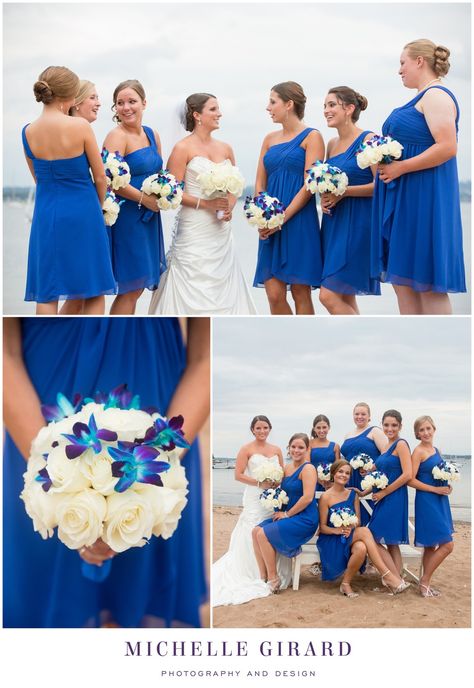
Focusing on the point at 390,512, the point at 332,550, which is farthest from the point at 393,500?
the point at 332,550

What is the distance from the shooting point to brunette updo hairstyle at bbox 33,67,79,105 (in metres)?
5.20

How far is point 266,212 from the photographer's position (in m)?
6.00

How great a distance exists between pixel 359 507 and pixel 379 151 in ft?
6.35

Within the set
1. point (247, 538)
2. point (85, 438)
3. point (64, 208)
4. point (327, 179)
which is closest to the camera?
point (85, 438)

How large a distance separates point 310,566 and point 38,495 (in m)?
1.61

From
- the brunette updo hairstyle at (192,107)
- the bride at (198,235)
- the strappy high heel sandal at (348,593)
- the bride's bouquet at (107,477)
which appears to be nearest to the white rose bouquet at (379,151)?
the bride at (198,235)

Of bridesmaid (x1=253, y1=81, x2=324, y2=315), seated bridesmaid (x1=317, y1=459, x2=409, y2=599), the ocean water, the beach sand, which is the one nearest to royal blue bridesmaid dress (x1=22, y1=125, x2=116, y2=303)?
the ocean water

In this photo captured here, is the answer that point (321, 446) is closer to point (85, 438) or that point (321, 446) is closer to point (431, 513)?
point (431, 513)

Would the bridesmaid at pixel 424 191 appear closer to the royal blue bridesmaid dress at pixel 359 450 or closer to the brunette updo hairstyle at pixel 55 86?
the royal blue bridesmaid dress at pixel 359 450

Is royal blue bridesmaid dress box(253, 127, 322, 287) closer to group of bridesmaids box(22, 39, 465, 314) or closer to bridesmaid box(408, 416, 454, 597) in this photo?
group of bridesmaids box(22, 39, 465, 314)

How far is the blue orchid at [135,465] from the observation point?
4664 millimetres

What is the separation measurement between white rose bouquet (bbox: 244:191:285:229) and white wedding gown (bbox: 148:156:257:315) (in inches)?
11.5

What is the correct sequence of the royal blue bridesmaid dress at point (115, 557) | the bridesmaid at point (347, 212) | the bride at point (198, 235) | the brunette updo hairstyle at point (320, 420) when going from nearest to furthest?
the royal blue bridesmaid dress at point (115, 557)
the brunette updo hairstyle at point (320, 420)
the bridesmaid at point (347, 212)
the bride at point (198, 235)

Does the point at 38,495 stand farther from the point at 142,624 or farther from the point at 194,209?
the point at 194,209
